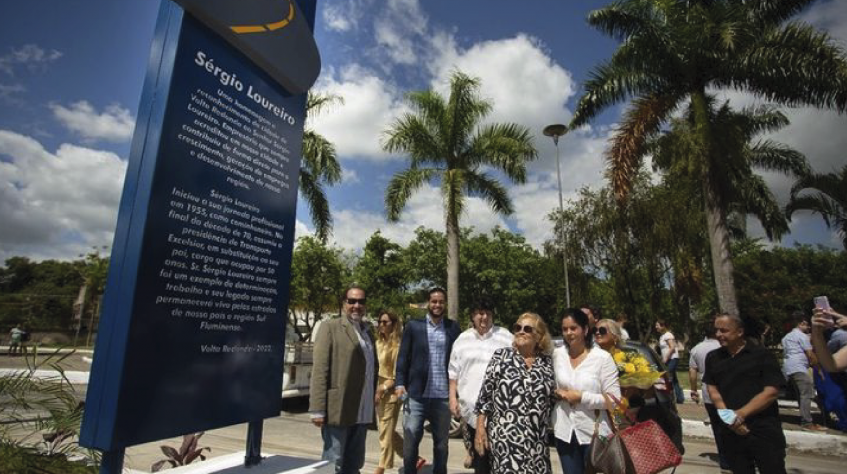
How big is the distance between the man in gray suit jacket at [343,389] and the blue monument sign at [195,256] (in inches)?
28.3

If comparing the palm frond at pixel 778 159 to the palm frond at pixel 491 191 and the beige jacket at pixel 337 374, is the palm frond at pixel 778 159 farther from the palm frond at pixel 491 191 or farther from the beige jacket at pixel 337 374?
the beige jacket at pixel 337 374

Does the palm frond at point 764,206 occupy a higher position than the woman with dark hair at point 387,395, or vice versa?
the palm frond at point 764,206

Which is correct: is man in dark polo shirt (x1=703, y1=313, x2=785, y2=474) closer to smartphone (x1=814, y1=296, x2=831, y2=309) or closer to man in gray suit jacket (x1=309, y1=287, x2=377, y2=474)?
smartphone (x1=814, y1=296, x2=831, y2=309)

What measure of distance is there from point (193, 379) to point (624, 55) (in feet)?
43.1

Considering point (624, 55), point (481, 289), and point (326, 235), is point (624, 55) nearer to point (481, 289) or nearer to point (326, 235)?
point (326, 235)

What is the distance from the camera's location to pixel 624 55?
12.5 metres

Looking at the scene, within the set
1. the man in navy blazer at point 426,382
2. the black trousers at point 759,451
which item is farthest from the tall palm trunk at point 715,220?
the man in navy blazer at point 426,382

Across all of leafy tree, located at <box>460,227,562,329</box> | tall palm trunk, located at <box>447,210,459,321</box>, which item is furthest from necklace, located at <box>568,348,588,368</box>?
leafy tree, located at <box>460,227,562,329</box>

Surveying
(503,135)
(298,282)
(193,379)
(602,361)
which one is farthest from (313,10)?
(298,282)

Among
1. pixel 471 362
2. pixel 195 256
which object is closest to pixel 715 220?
pixel 471 362

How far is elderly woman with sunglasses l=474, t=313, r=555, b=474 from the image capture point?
3371 mm

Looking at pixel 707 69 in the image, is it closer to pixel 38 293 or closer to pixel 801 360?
pixel 801 360

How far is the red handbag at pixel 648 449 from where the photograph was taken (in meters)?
3.32

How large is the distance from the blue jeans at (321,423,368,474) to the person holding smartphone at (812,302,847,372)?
3.34m
